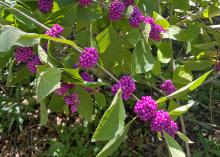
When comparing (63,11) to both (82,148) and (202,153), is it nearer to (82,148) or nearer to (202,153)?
(82,148)

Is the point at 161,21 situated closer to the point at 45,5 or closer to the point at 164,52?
the point at 164,52

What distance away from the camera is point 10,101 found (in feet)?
8.40

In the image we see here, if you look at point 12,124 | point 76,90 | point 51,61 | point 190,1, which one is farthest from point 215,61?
point 12,124

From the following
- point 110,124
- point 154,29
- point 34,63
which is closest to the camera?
point 110,124

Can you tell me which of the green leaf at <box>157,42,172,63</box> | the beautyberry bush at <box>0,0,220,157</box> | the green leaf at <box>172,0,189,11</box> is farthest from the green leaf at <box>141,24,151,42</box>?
the green leaf at <box>172,0,189,11</box>

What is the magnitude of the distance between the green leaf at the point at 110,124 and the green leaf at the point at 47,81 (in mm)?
176

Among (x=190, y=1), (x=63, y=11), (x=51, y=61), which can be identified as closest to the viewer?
(x=51, y=61)

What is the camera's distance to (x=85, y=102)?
69.5 inches

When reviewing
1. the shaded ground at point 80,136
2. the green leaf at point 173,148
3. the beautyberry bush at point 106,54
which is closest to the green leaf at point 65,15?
the beautyberry bush at point 106,54

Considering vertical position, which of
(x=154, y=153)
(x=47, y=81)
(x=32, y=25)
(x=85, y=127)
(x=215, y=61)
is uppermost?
(x=32, y=25)

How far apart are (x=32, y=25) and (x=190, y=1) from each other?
853mm

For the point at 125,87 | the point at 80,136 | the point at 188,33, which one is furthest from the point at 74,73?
the point at 80,136

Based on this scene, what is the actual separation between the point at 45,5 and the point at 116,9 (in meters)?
0.28

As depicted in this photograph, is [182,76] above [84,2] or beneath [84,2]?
beneath
